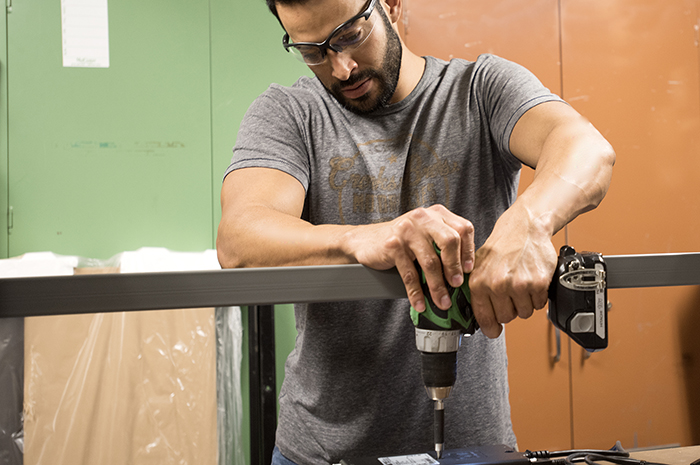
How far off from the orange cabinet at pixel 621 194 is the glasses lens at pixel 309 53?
1.13 m

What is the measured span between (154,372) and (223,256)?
3.45 feet

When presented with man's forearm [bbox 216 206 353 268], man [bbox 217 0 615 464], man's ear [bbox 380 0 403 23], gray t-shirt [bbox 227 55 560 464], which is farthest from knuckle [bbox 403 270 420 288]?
man's ear [bbox 380 0 403 23]

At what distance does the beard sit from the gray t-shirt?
24mm

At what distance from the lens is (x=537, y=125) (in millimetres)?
818

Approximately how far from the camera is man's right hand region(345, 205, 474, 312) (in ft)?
1.80

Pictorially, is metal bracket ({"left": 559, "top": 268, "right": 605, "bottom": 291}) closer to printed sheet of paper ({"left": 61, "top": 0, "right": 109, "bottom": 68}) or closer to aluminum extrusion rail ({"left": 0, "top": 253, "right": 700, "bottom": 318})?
aluminum extrusion rail ({"left": 0, "top": 253, "right": 700, "bottom": 318})

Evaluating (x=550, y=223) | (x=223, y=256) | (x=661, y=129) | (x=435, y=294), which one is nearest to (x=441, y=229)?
(x=435, y=294)

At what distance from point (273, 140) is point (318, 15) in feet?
0.80

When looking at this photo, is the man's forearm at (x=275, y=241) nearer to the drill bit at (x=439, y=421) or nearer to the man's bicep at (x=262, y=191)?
the man's bicep at (x=262, y=191)

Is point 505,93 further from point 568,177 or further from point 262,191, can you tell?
point 262,191

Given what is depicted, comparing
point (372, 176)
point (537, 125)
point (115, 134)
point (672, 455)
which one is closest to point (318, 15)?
point (372, 176)

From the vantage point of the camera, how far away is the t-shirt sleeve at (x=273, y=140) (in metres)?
0.91

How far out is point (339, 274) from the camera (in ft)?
1.67

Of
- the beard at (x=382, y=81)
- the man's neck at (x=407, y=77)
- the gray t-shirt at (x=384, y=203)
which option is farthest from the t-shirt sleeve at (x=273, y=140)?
the man's neck at (x=407, y=77)
